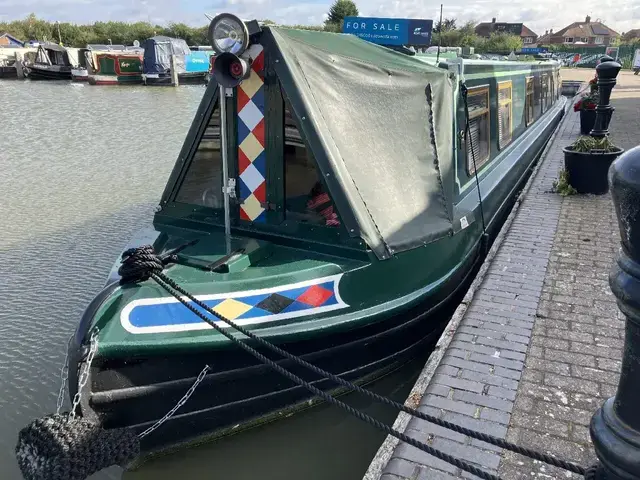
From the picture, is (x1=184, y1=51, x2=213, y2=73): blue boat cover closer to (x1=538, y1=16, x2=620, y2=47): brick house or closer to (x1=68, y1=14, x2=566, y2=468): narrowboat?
(x1=68, y1=14, x2=566, y2=468): narrowboat

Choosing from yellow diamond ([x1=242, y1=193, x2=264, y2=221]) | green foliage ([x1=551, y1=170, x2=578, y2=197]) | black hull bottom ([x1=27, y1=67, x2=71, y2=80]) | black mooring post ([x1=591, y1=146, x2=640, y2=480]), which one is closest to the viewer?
black mooring post ([x1=591, y1=146, x2=640, y2=480])

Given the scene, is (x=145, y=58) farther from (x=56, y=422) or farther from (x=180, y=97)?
(x=56, y=422)

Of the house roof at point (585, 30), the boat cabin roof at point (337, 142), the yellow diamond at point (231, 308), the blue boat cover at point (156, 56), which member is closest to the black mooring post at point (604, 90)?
the boat cabin roof at point (337, 142)

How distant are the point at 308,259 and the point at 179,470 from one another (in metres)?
1.70

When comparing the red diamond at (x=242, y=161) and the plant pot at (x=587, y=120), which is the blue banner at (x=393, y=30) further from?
the plant pot at (x=587, y=120)

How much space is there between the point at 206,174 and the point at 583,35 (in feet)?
368

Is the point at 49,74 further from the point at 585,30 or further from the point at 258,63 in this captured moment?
the point at 585,30

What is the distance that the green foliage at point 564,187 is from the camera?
24.9 ft

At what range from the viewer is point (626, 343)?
5.39 ft

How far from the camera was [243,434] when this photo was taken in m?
3.90

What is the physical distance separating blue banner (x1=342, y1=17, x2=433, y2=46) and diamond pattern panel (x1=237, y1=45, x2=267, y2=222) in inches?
98.3

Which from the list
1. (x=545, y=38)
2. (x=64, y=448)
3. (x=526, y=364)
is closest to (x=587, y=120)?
(x=526, y=364)

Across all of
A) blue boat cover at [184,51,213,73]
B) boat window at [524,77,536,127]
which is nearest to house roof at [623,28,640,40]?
blue boat cover at [184,51,213,73]

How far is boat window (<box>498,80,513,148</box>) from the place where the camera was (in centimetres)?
723
